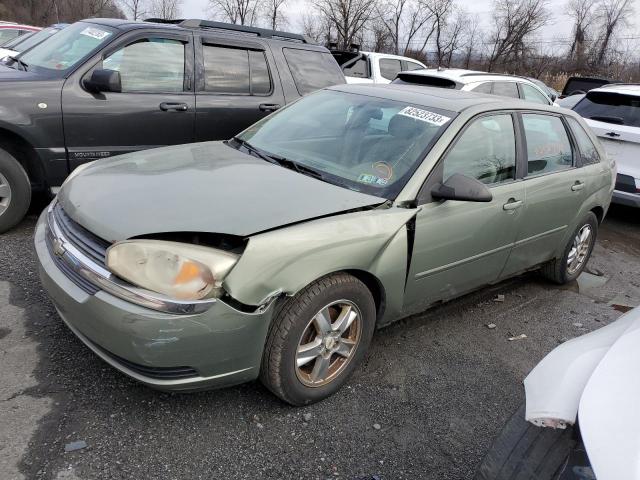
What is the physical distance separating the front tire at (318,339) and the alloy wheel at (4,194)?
2.98 meters

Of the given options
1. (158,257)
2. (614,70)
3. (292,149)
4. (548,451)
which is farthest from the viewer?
(614,70)

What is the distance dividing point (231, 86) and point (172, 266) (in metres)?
3.60

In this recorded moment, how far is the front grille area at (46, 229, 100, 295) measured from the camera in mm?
2303

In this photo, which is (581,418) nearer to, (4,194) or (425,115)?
(425,115)

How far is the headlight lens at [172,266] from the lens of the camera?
2.16 meters

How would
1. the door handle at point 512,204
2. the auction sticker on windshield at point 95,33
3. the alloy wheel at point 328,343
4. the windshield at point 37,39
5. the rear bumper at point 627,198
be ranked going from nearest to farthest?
the alloy wheel at point 328,343, the door handle at point 512,204, the auction sticker on windshield at point 95,33, the windshield at point 37,39, the rear bumper at point 627,198

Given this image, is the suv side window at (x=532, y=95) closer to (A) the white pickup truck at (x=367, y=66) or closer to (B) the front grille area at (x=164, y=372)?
(A) the white pickup truck at (x=367, y=66)

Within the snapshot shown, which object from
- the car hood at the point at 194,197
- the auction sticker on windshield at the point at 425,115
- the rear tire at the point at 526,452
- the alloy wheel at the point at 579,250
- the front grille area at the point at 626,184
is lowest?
the alloy wheel at the point at 579,250

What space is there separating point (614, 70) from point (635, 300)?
42.0 metres

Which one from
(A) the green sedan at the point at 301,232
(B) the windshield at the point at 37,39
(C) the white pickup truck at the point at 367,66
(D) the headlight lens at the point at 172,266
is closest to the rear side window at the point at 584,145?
(A) the green sedan at the point at 301,232

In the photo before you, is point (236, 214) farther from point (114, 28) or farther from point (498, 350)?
point (114, 28)

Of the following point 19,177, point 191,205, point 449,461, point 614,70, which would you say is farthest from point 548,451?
point 614,70

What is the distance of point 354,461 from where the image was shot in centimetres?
241

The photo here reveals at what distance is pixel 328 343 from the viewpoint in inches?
106
